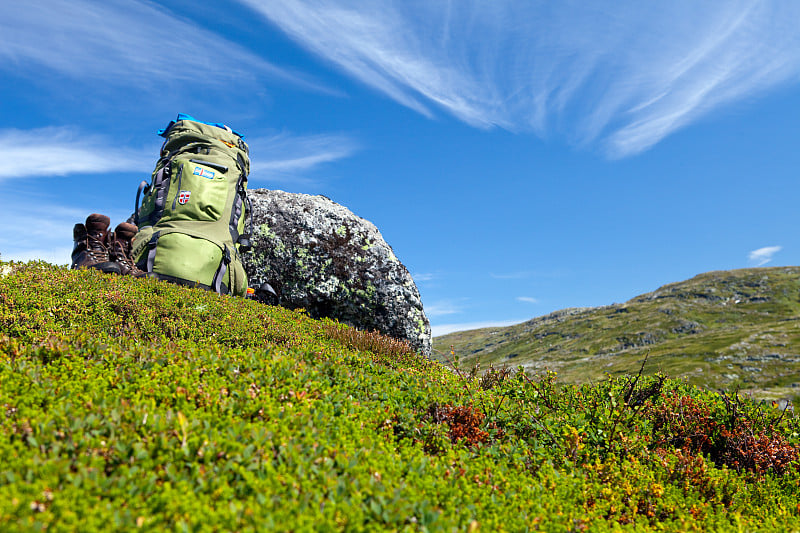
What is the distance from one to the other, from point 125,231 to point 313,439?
9.82 meters

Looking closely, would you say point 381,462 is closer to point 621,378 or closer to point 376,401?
point 376,401

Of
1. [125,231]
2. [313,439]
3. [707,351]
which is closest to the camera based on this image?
[313,439]

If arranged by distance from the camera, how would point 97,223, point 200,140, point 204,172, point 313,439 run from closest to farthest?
point 313,439
point 97,223
point 204,172
point 200,140

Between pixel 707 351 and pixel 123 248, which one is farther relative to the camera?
pixel 707 351

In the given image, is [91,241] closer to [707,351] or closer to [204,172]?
[204,172]

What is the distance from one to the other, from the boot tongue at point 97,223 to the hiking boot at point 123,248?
1.04ft

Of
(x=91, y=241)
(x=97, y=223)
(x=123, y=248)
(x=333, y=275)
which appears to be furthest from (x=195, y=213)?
(x=333, y=275)

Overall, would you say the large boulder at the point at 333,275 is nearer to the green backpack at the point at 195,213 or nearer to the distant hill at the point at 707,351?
the green backpack at the point at 195,213

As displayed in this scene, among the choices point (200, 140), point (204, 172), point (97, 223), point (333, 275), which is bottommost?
point (333, 275)

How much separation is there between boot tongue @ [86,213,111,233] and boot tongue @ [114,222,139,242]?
37cm

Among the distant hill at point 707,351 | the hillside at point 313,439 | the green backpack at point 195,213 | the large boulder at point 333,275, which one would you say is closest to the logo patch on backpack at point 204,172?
the green backpack at point 195,213

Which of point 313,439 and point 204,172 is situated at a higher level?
point 204,172

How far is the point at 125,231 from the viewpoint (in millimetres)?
11586

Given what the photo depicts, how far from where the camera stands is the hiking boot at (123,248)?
35.5 feet
